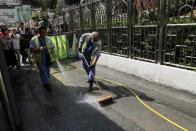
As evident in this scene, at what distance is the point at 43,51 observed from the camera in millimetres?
7324

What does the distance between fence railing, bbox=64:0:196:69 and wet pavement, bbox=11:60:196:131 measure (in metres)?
0.97

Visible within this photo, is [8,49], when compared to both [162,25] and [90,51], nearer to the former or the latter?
[90,51]

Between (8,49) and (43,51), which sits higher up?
(43,51)

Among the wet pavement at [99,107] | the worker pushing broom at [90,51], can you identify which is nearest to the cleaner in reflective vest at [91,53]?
the worker pushing broom at [90,51]

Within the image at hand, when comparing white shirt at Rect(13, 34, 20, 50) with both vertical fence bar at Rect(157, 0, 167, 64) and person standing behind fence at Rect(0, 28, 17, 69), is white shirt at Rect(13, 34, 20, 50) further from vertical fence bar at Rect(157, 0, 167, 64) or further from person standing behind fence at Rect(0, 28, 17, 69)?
vertical fence bar at Rect(157, 0, 167, 64)

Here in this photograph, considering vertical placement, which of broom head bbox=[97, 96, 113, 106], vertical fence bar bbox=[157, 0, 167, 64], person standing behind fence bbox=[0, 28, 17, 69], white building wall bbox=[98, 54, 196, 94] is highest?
vertical fence bar bbox=[157, 0, 167, 64]

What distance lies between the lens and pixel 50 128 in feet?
16.7

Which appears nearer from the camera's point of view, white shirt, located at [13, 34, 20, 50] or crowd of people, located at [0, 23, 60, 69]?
crowd of people, located at [0, 23, 60, 69]

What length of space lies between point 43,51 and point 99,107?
254 centimetres

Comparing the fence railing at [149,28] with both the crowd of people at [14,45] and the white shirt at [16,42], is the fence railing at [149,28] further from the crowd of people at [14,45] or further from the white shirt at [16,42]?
the white shirt at [16,42]

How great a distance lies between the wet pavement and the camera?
16.7 ft

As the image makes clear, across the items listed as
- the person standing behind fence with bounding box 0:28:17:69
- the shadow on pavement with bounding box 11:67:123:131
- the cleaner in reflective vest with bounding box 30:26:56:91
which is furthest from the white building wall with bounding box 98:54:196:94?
the person standing behind fence with bounding box 0:28:17:69

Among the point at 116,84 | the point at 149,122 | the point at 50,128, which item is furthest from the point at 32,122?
the point at 116,84

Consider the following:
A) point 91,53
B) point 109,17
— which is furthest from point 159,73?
point 109,17
